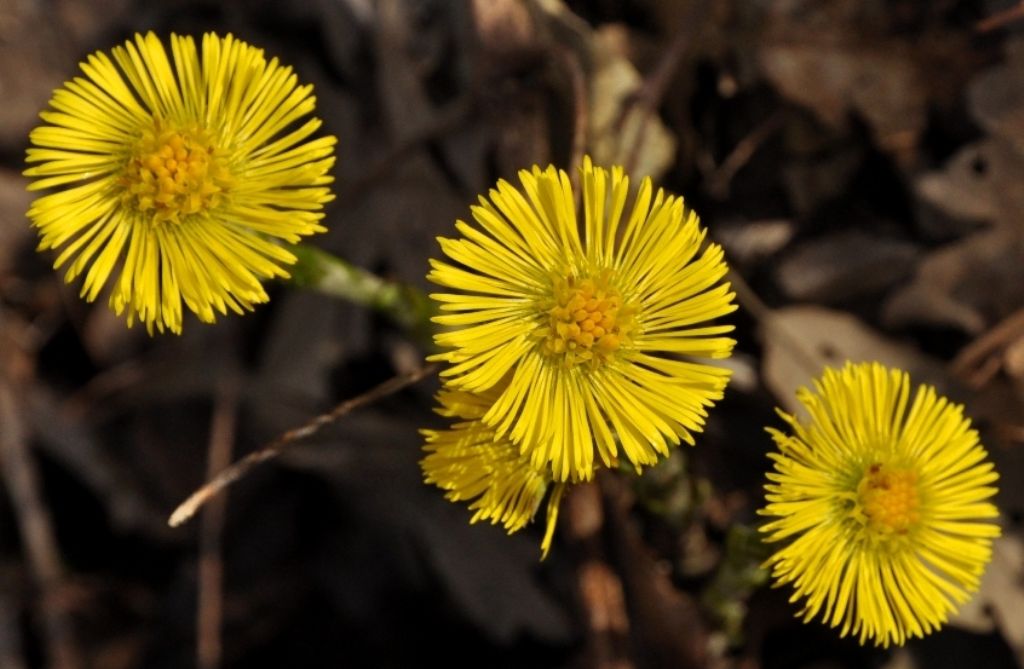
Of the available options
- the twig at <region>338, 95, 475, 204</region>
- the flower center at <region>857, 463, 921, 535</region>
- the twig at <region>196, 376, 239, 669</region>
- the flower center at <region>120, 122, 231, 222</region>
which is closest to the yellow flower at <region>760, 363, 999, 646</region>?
the flower center at <region>857, 463, 921, 535</region>

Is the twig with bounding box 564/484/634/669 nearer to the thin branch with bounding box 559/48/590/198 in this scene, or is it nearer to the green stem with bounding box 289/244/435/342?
the green stem with bounding box 289/244/435/342

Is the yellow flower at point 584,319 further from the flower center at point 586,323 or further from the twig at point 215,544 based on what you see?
the twig at point 215,544

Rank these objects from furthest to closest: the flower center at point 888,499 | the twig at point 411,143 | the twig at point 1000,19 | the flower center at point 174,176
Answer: the twig at point 411,143
the twig at point 1000,19
the flower center at point 174,176
the flower center at point 888,499

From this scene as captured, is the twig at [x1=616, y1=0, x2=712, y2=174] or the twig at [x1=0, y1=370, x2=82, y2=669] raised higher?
the twig at [x1=616, y1=0, x2=712, y2=174]

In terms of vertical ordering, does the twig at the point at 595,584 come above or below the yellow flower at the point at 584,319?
below

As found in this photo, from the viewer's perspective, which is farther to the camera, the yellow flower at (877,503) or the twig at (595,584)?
the twig at (595,584)

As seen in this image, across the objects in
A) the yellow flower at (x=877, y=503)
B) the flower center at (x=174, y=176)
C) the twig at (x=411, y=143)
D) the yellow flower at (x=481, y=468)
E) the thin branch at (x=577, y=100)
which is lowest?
the yellow flower at (x=877, y=503)

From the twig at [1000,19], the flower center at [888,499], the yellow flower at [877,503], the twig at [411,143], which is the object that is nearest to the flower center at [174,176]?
the twig at [411,143]
